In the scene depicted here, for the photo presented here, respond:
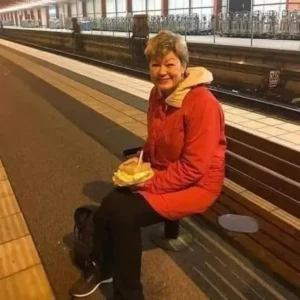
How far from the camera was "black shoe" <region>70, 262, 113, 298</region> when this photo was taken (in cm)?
180

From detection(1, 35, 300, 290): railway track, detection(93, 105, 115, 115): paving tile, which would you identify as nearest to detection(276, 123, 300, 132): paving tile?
detection(93, 105, 115, 115): paving tile

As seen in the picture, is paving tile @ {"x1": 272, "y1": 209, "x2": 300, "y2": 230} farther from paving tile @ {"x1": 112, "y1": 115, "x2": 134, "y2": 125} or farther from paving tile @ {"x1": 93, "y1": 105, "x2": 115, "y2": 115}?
paving tile @ {"x1": 93, "y1": 105, "x2": 115, "y2": 115}

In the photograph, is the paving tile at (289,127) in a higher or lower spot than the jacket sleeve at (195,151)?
lower

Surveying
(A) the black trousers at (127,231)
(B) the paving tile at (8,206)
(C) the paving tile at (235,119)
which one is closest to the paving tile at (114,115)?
(C) the paving tile at (235,119)

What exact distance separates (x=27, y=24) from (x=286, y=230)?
45490 millimetres

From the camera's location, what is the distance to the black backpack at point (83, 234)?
196 cm

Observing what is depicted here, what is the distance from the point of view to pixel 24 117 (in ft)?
17.4

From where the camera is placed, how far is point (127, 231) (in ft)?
5.18

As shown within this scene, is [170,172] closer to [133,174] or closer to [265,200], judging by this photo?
[133,174]

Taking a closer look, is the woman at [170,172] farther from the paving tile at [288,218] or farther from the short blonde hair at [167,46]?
the paving tile at [288,218]

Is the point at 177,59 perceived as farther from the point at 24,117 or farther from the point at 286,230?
the point at 24,117

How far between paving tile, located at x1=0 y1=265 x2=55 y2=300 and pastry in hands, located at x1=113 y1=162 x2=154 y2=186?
63cm

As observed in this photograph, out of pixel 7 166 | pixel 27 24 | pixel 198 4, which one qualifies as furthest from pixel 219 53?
pixel 27 24

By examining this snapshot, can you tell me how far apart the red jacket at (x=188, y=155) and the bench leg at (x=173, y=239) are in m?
0.49
